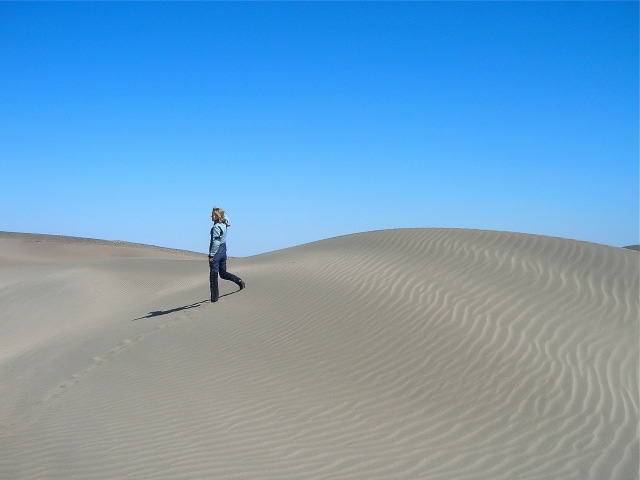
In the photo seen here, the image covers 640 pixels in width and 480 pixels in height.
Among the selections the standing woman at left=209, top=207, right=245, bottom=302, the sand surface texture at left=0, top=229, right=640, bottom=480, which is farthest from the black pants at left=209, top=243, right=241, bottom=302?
the sand surface texture at left=0, top=229, right=640, bottom=480

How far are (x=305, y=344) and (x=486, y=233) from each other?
725cm

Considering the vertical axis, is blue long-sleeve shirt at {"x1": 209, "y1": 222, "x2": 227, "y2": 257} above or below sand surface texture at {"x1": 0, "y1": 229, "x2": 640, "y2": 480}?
above

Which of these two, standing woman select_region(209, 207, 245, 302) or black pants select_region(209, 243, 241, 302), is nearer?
standing woman select_region(209, 207, 245, 302)

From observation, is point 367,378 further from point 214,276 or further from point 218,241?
point 214,276

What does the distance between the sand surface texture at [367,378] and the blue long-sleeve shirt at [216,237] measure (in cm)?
126

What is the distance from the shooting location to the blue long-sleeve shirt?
1136cm

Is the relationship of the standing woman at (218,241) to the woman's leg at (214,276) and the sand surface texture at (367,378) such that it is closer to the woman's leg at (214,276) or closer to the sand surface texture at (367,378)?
the woman's leg at (214,276)

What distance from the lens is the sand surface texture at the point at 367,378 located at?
16.8ft

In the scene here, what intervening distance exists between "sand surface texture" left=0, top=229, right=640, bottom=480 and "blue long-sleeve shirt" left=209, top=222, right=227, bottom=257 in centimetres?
126

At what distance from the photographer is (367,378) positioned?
6941 millimetres

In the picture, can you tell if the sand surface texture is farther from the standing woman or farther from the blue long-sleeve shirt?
the blue long-sleeve shirt

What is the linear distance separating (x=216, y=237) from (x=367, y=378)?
217 inches

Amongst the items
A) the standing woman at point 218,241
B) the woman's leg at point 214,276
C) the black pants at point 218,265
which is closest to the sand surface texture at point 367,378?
the woman's leg at point 214,276

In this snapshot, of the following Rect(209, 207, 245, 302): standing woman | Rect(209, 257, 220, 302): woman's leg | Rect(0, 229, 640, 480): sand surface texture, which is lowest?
Rect(0, 229, 640, 480): sand surface texture
